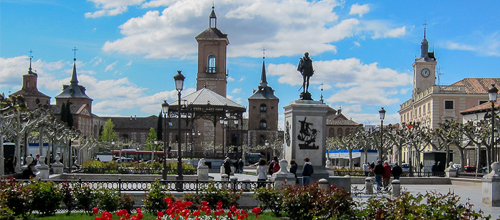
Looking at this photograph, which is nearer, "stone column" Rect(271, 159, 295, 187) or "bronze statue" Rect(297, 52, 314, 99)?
"stone column" Rect(271, 159, 295, 187)

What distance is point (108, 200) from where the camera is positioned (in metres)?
12.9

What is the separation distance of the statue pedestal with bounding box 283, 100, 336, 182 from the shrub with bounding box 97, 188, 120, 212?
7.08 metres

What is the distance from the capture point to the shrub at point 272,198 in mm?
13297

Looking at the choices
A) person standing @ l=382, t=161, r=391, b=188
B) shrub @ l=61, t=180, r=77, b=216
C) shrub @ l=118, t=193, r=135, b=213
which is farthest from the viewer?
person standing @ l=382, t=161, r=391, b=188

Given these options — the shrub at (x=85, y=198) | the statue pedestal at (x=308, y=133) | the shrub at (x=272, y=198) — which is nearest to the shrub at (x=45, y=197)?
the shrub at (x=85, y=198)

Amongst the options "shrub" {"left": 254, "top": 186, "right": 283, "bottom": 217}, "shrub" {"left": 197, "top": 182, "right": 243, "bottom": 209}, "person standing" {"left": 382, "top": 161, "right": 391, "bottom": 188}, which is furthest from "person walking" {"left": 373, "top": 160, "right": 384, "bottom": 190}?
"shrub" {"left": 197, "top": 182, "right": 243, "bottom": 209}

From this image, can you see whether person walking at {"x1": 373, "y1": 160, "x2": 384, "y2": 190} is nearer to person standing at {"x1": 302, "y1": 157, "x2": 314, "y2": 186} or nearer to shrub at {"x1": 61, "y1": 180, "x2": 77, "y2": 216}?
person standing at {"x1": 302, "y1": 157, "x2": 314, "y2": 186}

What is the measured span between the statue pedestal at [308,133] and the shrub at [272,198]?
A: 4.01m

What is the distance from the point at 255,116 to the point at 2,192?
4030 inches

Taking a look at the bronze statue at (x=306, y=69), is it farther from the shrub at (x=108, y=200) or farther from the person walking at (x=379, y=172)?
the shrub at (x=108, y=200)

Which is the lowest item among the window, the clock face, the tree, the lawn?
the lawn

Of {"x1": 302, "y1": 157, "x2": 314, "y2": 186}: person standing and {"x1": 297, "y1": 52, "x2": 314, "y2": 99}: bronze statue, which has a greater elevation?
{"x1": 297, "y1": 52, "x2": 314, "y2": 99}: bronze statue

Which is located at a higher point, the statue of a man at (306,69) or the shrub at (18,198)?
the statue of a man at (306,69)

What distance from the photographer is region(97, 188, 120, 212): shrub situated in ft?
42.1
